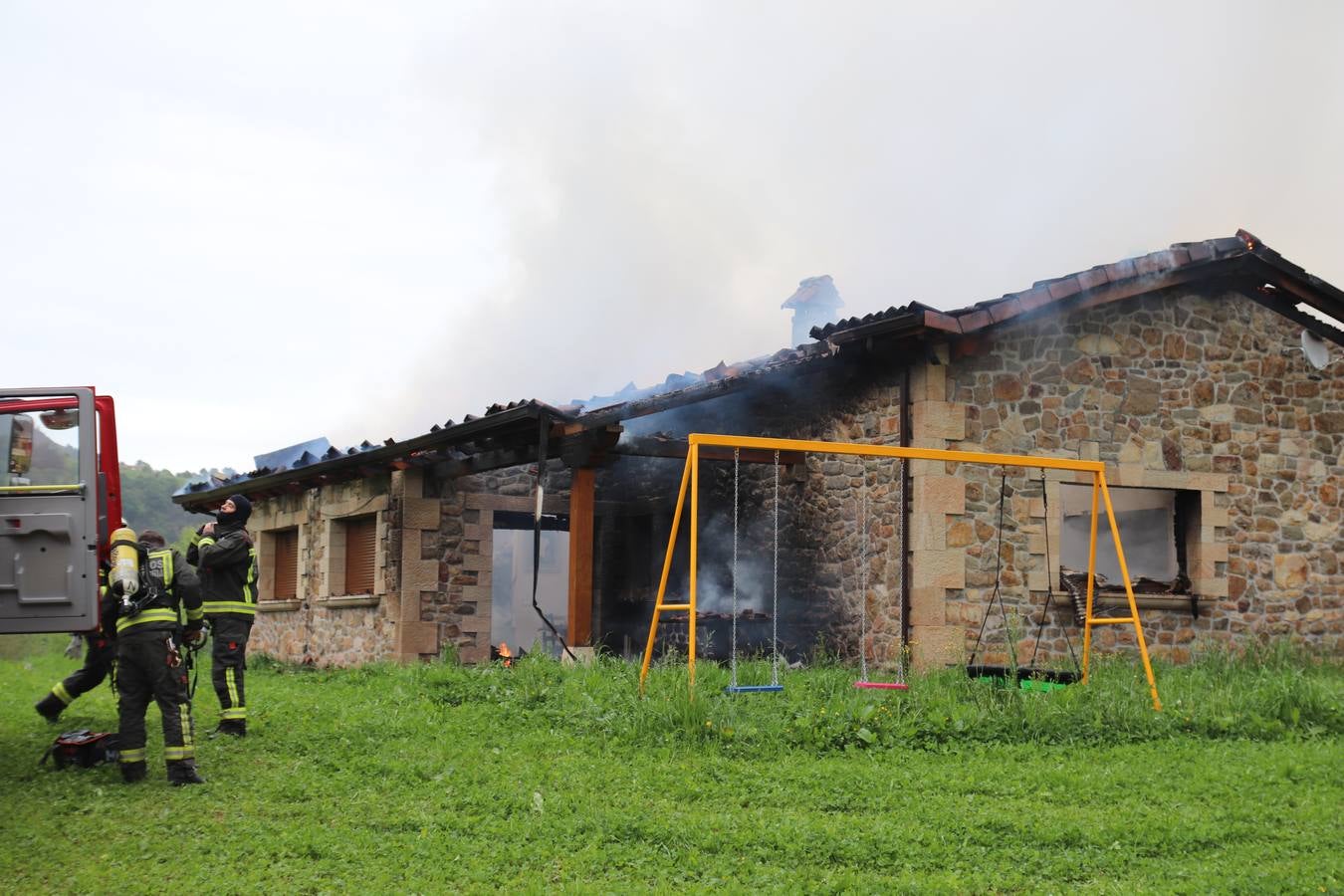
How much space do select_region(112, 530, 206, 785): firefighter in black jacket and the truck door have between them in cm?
27

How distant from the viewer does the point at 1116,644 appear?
11094 mm

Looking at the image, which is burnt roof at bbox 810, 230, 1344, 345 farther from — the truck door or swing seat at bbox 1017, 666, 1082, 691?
the truck door

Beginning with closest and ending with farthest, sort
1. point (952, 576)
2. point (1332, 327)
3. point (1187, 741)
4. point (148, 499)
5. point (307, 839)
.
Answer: point (307, 839) → point (1187, 741) → point (952, 576) → point (1332, 327) → point (148, 499)

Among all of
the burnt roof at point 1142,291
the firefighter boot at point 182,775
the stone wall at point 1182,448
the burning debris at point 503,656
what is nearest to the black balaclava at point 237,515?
the firefighter boot at point 182,775

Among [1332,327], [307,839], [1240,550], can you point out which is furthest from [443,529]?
[1332,327]

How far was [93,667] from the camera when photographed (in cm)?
827

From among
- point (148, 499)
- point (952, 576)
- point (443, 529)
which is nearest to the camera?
point (952, 576)

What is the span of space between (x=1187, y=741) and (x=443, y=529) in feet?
27.6

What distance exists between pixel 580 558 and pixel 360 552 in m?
5.01

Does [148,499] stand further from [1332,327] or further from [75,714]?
[1332,327]

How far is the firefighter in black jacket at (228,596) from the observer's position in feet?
26.7

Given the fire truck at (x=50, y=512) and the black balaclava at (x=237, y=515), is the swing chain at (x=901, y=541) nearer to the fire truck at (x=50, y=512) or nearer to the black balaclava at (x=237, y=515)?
the black balaclava at (x=237, y=515)

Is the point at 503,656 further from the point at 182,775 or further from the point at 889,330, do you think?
the point at 182,775

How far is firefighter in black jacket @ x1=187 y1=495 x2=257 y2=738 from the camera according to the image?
26.7ft
